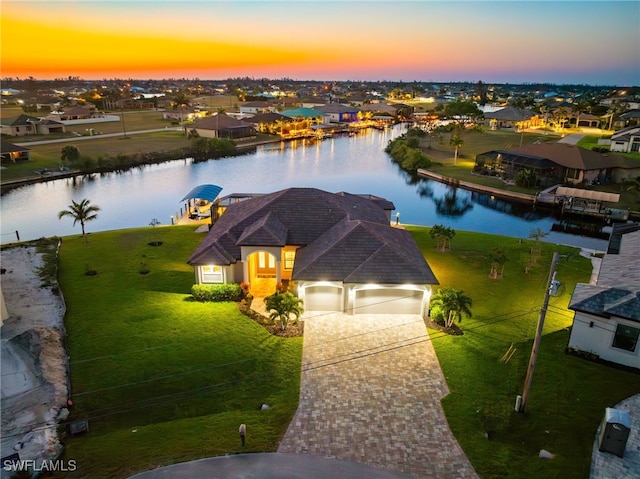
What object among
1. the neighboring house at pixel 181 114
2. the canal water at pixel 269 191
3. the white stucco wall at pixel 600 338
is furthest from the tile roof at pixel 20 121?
the white stucco wall at pixel 600 338

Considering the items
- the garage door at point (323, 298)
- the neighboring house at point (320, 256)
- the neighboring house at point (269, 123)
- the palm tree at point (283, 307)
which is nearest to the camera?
the palm tree at point (283, 307)

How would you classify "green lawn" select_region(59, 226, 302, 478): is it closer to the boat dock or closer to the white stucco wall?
the white stucco wall

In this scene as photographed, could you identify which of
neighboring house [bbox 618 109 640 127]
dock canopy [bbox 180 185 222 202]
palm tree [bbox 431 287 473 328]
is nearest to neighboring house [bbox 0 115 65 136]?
dock canopy [bbox 180 185 222 202]

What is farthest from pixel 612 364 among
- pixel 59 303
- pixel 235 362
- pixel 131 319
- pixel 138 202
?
pixel 138 202

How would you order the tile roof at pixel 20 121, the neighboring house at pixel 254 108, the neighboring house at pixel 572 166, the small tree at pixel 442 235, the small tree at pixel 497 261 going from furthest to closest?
1. the neighboring house at pixel 254 108
2. the tile roof at pixel 20 121
3. the neighboring house at pixel 572 166
4. the small tree at pixel 442 235
5. the small tree at pixel 497 261

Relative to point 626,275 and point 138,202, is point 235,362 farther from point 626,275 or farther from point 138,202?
point 138,202

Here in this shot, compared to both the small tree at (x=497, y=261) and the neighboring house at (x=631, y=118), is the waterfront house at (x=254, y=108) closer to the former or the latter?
Answer: the neighboring house at (x=631, y=118)
